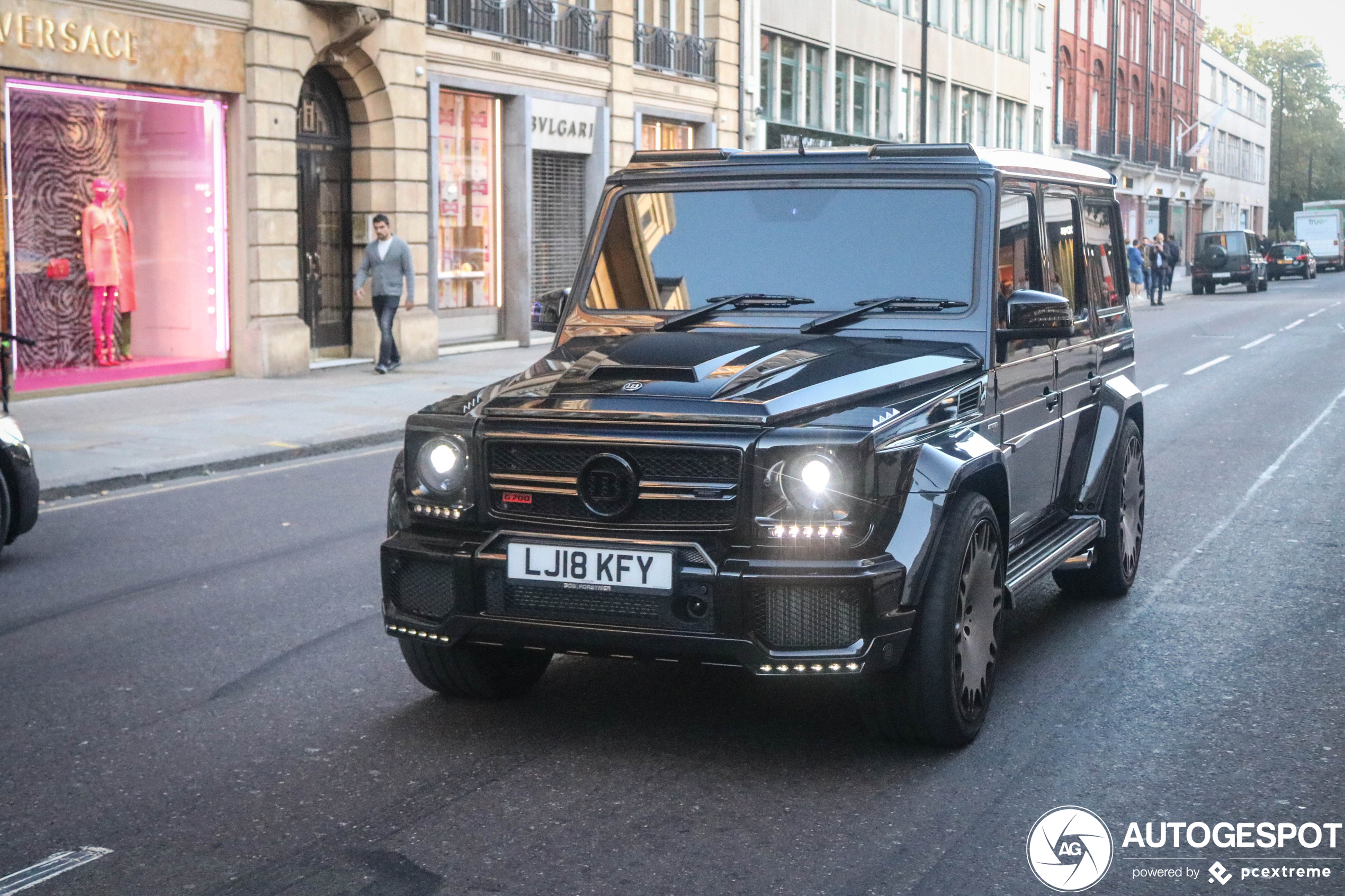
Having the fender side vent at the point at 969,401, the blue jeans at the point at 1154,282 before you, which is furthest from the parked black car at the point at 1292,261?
the fender side vent at the point at 969,401

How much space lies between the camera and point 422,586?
4988 mm

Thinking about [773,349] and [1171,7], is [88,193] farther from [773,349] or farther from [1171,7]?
[1171,7]

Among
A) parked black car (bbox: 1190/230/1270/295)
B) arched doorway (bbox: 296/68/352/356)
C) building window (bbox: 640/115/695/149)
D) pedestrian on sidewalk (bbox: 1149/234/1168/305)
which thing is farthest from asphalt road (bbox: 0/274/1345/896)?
parked black car (bbox: 1190/230/1270/295)

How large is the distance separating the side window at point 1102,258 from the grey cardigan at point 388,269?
14051 mm

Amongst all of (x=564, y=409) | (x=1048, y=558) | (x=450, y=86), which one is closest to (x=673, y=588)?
(x=564, y=409)

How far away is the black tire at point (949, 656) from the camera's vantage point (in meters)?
4.82

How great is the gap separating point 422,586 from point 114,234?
1511 centimetres

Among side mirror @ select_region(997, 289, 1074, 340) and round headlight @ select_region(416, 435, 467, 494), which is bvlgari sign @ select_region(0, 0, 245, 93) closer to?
round headlight @ select_region(416, 435, 467, 494)

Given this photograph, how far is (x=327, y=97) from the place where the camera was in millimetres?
22375

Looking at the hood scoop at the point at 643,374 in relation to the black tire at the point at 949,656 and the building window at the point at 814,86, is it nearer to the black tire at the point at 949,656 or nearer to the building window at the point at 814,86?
the black tire at the point at 949,656

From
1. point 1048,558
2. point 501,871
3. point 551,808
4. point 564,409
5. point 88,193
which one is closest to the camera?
point 501,871

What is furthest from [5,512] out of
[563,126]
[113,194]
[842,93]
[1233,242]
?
[1233,242]

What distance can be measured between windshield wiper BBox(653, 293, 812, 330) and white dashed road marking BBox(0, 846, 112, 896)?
2.63 metres

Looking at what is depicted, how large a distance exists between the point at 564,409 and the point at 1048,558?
2.27 metres
